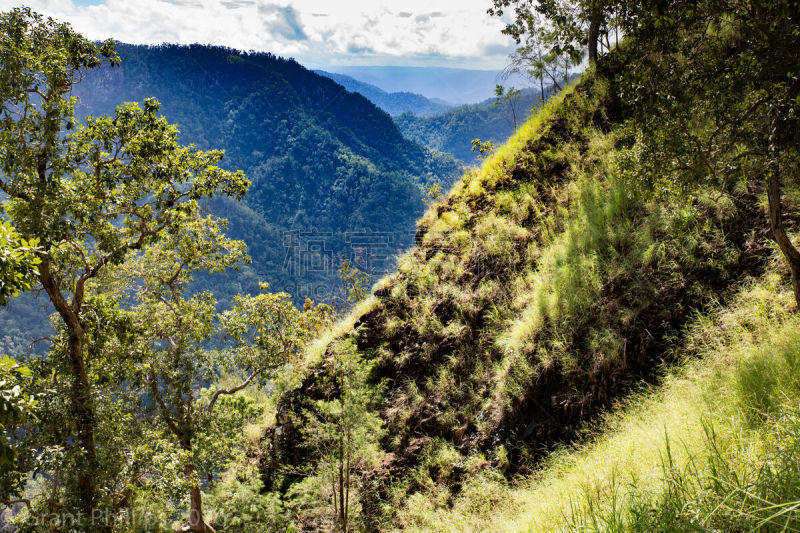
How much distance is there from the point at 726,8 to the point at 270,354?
993 centimetres

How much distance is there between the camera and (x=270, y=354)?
978cm

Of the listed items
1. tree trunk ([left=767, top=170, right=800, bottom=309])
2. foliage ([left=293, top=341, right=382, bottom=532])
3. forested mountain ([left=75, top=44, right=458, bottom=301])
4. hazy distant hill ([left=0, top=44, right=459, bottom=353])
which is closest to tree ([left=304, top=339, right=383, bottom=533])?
foliage ([left=293, top=341, right=382, bottom=532])

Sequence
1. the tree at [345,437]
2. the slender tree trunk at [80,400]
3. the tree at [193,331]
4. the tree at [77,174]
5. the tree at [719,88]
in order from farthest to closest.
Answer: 1. the tree at [193,331]
2. the tree at [345,437]
3. the slender tree trunk at [80,400]
4. the tree at [77,174]
5. the tree at [719,88]

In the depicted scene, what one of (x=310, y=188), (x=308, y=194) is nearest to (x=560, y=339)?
(x=308, y=194)

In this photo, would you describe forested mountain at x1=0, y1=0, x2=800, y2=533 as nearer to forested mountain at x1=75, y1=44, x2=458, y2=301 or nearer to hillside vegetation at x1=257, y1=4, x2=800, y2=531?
hillside vegetation at x1=257, y1=4, x2=800, y2=531

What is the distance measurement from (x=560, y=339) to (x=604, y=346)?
669 millimetres

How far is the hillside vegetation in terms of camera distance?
301 centimetres

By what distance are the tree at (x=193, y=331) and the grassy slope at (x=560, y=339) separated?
1.42m

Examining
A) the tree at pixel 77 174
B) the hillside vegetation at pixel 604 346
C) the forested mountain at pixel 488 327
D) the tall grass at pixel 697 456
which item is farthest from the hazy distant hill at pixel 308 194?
the tall grass at pixel 697 456

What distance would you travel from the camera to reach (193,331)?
8.92 meters

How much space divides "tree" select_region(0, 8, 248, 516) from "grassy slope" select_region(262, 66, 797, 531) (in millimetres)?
4587

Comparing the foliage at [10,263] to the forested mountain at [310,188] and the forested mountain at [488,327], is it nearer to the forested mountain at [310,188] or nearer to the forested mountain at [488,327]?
the forested mountain at [488,327]

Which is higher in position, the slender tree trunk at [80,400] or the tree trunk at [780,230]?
the tree trunk at [780,230]

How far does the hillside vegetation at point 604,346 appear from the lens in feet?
9.88
